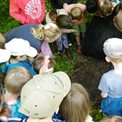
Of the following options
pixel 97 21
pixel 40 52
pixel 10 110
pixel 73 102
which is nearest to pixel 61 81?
pixel 73 102

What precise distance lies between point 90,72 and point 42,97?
2.39 m

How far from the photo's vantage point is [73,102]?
340 centimetres

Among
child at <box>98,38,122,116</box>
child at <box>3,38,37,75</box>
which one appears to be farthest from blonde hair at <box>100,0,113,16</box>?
child at <box>3,38,37,75</box>

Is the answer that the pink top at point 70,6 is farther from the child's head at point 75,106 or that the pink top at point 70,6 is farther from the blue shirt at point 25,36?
the child's head at point 75,106

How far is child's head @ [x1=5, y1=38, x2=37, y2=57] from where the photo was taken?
4.45m

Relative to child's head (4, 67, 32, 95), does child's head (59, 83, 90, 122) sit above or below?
below

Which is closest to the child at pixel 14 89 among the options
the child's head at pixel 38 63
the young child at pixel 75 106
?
Result: the young child at pixel 75 106

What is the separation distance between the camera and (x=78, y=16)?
572 cm

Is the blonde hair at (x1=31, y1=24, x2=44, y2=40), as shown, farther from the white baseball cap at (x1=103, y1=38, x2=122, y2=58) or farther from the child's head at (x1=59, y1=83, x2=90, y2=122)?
the child's head at (x1=59, y1=83, x2=90, y2=122)

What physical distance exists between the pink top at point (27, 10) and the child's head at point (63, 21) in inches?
9.7

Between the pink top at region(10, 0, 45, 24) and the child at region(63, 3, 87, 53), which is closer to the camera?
the pink top at region(10, 0, 45, 24)

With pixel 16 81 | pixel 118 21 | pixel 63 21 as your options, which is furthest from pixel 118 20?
pixel 16 81

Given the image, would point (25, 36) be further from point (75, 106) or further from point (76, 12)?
point (75, 106)

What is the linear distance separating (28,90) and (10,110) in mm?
453
